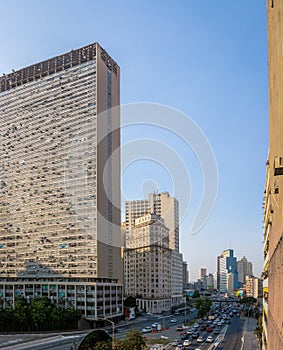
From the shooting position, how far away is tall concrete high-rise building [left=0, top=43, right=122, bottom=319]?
72.1 metres

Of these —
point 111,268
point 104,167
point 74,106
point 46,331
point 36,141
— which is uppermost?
point 74,106

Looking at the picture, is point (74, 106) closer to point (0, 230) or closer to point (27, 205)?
point (27, 205)

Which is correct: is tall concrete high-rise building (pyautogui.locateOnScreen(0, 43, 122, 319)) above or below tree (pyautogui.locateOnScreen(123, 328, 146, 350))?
above

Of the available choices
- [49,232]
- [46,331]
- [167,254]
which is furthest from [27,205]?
[167,254]

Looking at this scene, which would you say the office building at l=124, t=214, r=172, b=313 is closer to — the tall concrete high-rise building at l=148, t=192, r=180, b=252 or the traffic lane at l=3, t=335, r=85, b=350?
the tall concrete high-rise building at l=148, t=192, r=180, b=252

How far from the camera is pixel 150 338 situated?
187 ft

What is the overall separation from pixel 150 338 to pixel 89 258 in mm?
19230

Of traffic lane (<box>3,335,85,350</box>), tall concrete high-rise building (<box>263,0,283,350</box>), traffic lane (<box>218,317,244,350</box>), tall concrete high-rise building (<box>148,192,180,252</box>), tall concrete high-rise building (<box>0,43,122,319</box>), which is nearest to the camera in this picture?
tall concrete high-rise building (<box>263,0,283,350</box>)

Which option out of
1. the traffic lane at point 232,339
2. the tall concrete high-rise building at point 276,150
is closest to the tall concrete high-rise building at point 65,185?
the traffic lane at point 232,339

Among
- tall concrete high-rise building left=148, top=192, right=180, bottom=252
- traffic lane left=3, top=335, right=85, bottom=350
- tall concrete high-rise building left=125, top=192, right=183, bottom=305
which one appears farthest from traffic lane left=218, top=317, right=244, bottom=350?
tall concrete high-rise building left=148, top=192, right=180, bottom=252

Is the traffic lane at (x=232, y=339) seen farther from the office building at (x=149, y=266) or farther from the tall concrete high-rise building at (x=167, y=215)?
the tall concrete high-rise building at (x=167, y=215)

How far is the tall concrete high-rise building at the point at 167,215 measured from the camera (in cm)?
13438

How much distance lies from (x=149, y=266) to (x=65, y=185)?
1647 inches

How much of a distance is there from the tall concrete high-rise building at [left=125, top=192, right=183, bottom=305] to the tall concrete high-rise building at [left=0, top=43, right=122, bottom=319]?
52714 mm
